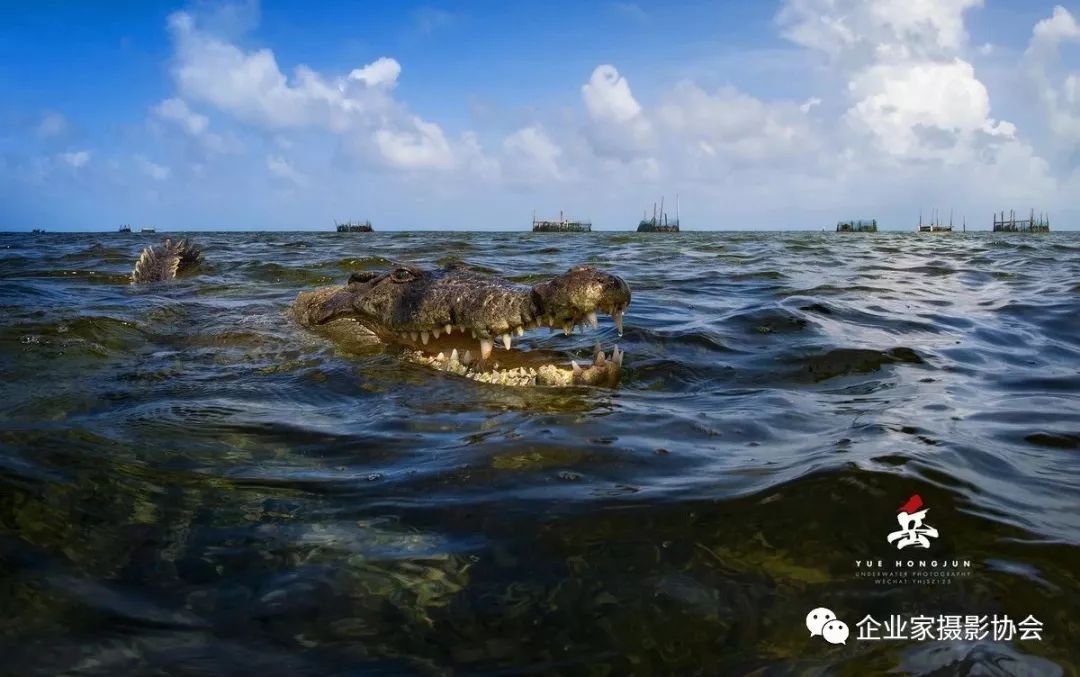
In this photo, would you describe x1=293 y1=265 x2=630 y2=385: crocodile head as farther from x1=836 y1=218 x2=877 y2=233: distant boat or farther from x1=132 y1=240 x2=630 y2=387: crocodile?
x1=836 y1=218 x2=877 y2=233: distant boat

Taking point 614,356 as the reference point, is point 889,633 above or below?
below

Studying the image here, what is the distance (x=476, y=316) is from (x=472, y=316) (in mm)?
58

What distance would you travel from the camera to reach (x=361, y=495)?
2.77 m

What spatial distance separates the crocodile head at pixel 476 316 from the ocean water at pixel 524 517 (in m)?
0.29

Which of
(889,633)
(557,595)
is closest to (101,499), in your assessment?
(557,595)

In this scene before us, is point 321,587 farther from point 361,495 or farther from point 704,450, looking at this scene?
point 704,450

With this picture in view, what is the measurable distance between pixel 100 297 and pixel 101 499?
807cm

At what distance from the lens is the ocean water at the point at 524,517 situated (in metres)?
1.83

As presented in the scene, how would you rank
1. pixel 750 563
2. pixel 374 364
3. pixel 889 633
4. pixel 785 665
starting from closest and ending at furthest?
pixel 785 665 < pixel 889 633 < pixel 750 563 < pixel 374 364
